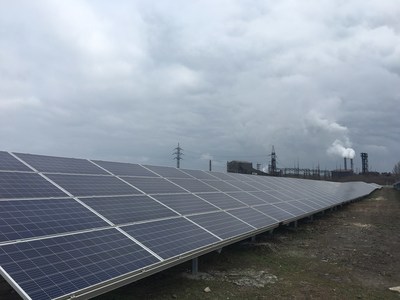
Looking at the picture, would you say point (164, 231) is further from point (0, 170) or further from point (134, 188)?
point (0, 170)

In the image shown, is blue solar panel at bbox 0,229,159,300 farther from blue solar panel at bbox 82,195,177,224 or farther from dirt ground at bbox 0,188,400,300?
dirt ground at bbox 0,188,400,300

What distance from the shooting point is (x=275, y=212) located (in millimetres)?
18516

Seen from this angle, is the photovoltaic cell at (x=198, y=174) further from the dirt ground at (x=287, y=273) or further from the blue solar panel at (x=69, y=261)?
the blue solar panel at (x=69, y=261)

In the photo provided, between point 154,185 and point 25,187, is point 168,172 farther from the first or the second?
point 25,187

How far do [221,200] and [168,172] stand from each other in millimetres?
3938

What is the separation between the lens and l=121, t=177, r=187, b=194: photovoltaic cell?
14.6 metres

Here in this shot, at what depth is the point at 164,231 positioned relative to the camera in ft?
35.2

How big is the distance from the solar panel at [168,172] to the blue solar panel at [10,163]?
7.59 meters

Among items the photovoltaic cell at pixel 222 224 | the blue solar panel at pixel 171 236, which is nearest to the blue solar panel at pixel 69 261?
the blue solar panel at pixel 171 236

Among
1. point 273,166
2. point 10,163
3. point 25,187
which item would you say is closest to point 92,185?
point 10,163

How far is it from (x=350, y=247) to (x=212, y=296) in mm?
9434

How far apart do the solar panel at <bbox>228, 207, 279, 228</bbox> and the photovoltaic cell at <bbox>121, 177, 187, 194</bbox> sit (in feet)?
8.24

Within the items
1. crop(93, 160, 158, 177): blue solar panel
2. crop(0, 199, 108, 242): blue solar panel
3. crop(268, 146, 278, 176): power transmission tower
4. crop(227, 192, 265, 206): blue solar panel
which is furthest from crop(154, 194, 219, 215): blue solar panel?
crop(268, 146, 278, 176): power transmission tower

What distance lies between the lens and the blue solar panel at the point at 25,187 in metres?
9.56
